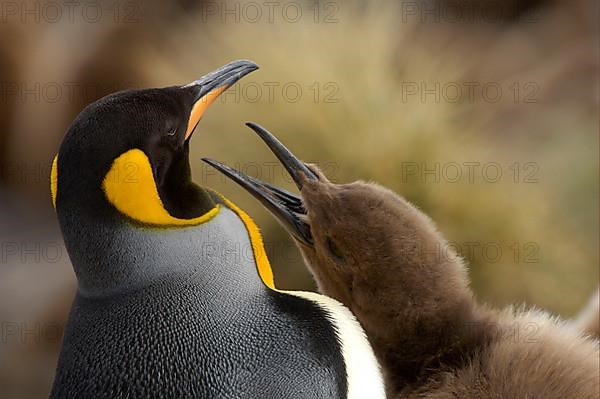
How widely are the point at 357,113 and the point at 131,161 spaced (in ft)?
3.68

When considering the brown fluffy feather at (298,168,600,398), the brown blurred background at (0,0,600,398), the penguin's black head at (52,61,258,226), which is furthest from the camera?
the brown blurred background at (0,0,600,398)

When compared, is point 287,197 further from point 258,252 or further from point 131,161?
point 131,161

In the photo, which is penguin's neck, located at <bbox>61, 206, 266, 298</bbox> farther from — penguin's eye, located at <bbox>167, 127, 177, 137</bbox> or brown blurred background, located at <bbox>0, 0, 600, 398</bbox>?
brown blurred background, located at <bbox>0, 0, 600, 398</bbox>

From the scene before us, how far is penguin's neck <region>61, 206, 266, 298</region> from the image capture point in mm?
532

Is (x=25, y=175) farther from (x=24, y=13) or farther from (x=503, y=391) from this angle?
(x=503, y=391)

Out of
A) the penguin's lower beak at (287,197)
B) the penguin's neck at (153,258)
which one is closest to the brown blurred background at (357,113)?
the penguin's lower beak at (287,197)

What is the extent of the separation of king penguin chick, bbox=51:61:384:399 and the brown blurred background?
0.79 m

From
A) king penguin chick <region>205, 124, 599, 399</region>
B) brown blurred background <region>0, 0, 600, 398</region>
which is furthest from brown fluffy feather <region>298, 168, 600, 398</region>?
brown blurred background <region>0, 0, 600, 398</region>

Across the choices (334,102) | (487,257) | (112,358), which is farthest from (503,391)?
(334,102)

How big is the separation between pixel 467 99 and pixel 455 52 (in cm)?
22

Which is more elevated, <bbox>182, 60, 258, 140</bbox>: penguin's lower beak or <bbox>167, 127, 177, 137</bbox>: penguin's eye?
<bbox>182, 60, 258, 140</bbox>: penguin's lower beak

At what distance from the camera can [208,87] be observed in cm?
61

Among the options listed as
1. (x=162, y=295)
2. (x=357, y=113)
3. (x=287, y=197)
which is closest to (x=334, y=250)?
(x=287, y=197)

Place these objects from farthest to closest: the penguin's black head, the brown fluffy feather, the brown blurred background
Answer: the brown blurred background, the brown fluffy feather, the penguin's black head
